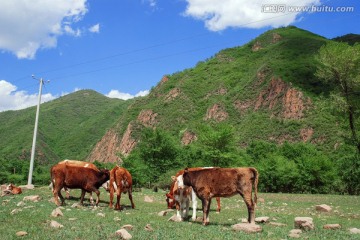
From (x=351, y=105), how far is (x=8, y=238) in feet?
102

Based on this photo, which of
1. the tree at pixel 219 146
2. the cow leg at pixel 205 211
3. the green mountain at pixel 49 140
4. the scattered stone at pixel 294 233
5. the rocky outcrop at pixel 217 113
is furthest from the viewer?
the green mountain at pixel 49 140

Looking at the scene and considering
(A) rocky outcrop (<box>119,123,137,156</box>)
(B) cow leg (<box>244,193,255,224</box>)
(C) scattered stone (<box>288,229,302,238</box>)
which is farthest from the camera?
(A) rocky outcrop (<box>119,123,137,156</box>)

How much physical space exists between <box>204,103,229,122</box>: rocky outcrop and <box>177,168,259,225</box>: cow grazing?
104643 mm

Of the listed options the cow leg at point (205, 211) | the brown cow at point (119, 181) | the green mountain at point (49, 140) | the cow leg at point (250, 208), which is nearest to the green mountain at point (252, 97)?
the green mountain at point (49, 140)

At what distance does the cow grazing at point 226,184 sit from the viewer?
12.6 metres

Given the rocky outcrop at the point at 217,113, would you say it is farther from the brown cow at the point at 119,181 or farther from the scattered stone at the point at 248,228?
the scattered stone at the point at 248,228

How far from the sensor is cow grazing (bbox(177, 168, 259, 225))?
12633 mm

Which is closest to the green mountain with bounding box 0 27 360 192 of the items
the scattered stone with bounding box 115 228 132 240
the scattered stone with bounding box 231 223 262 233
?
the scattered stone with bounding box 231 223 262 233

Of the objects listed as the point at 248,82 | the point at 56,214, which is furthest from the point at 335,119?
the point at 248,82

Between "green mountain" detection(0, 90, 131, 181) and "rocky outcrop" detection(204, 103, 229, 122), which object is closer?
"rocky outcrop" detection(204, 103, 229, 122)

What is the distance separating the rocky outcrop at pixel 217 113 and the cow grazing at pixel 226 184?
343 ft

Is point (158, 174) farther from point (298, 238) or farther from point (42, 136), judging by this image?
point (42, 136)

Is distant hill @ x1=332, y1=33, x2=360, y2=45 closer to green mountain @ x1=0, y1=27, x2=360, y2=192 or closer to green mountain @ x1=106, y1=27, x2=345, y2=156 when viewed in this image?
green mountain @ x1=106, y1=27, x2=345, y2=156

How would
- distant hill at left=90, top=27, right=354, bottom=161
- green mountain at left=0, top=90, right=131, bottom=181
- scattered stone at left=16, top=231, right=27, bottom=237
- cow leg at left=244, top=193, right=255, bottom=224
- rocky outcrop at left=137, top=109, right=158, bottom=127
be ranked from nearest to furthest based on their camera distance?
scattered stone at left=16, top=231, right=27, bottom=237, cow leg at left=244, top=193, right=255, bottom=224, distant hill at left=90, top=27, right=354, bottom=161, green mountain at left=0, top=90, right=131, bottom=181, rocky outcrop at left=137, top=109, right=158, bottom=127
